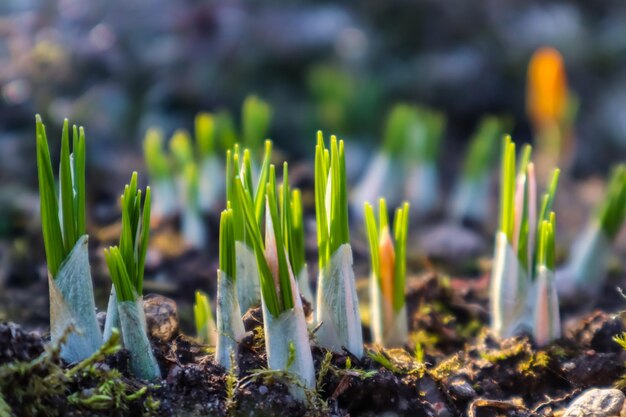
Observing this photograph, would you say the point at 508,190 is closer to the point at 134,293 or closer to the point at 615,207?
the point at 615,207

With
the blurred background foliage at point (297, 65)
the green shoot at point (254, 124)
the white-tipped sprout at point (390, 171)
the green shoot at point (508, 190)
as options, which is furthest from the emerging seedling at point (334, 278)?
the blurred background foliage at point (297, 65)

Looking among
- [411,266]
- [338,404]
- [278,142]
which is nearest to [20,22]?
[278,142]

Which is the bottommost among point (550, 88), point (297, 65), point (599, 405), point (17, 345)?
point (599, 405)

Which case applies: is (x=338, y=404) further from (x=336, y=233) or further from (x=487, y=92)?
(x=487, y=92)

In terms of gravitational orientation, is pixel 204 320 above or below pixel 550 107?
below

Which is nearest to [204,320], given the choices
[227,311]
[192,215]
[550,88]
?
[227,311]

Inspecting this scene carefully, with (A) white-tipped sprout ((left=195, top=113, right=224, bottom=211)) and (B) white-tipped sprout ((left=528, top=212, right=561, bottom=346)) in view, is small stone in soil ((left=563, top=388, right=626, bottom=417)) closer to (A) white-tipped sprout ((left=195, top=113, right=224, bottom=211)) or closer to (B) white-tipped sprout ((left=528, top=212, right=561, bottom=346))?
(B) white-tipped sprout ((left=528, top=212, right=561, bottom=346))
